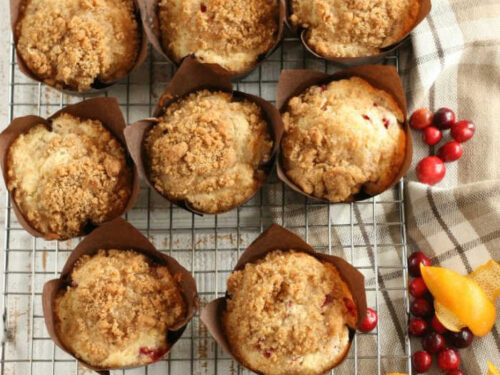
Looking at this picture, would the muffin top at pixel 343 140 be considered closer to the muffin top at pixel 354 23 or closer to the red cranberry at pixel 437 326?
the muffin top at pixel 354 23

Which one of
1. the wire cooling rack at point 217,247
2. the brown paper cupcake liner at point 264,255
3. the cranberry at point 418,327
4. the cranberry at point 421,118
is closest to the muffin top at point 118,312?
the brown paper cupcake liner at point 264,255

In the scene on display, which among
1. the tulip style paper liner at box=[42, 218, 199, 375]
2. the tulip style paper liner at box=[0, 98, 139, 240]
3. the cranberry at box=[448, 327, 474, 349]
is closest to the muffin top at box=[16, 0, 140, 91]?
the tulip style paper liner at box=[0, 98, 139, 240]

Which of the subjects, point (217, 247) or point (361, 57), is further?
point (217, 247)

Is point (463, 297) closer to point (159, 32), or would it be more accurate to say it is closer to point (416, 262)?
point (416, 262)

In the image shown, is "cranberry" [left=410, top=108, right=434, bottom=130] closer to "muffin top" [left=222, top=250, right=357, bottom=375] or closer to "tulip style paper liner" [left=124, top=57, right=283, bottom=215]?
"tulip style paper liner" [left=124, top=57, right=283, bottom=215]

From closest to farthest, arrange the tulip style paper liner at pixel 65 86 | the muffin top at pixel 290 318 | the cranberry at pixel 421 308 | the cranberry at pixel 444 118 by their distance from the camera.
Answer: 1. the muffin top at pixel 290 318
2. the tulip style paper liner at pixel 65 86
3. the cranberry at pixel 421 308
4. the cranberry at pixel 444 118

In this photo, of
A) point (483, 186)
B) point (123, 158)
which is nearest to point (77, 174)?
Result: point (123, 158)

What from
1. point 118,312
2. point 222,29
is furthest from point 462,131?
point 118,312
